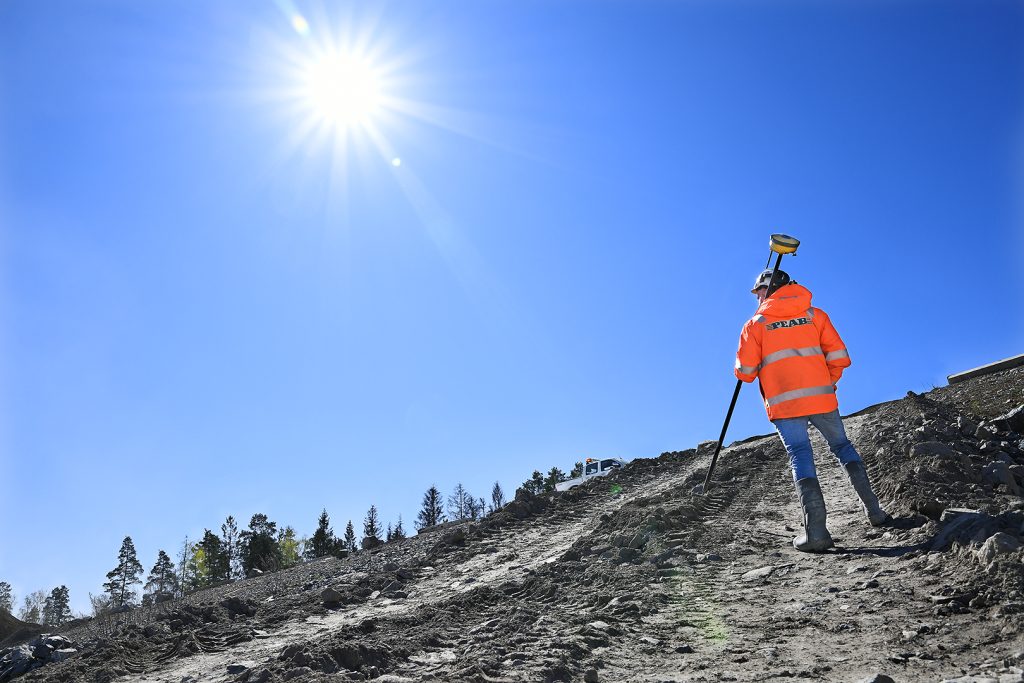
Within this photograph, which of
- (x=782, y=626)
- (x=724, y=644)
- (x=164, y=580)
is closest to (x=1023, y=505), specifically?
(x=782, y=626)

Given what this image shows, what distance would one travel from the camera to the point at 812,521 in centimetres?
543

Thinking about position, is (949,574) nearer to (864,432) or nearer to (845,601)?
(845,601)

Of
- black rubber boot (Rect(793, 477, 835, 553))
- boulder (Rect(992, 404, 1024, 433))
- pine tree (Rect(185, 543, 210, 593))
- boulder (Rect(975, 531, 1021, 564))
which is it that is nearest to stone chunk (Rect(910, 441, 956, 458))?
black rubber boot (Rect(793, 477, 835, 553))

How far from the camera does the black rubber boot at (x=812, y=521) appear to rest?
5.35 m

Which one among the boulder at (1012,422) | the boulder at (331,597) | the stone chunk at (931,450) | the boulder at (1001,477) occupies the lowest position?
the boulder at (1001,477)

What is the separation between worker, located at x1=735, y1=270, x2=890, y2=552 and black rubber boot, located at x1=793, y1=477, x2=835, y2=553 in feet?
0.35

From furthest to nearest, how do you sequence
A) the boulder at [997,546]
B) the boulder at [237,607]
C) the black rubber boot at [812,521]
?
the boulder at [237,607]
the black rubber boot at [812,521]
the boulder at [997,546]

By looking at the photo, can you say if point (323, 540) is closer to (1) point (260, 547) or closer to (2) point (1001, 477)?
(1) point (260, 547)

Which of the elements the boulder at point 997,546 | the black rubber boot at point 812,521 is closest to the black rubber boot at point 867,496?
the black rubber boot at point 812,521

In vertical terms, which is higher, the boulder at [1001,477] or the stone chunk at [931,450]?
the stone chunk at [931,450]

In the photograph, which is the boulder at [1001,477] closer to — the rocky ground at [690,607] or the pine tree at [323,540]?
the rocky ground at [690,607]

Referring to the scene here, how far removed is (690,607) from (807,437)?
226 cm

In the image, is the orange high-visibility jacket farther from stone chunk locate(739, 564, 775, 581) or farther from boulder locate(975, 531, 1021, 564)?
boulder locate(975, 531, 1021, 564)

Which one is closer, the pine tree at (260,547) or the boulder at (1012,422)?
the boulder at (1012,422)
